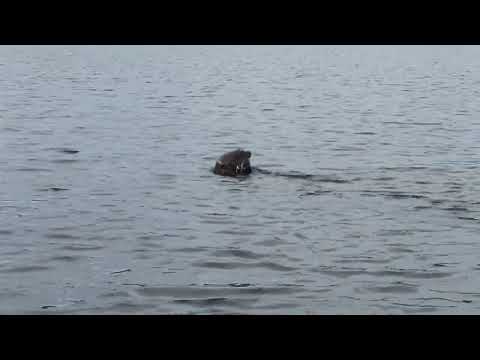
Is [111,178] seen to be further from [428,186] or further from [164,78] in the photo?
[164,78]

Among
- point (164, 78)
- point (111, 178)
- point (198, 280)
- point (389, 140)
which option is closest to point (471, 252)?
point (198, 280)

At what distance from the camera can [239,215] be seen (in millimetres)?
13438

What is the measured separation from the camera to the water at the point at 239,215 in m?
9.17

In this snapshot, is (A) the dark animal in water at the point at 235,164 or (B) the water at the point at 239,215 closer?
(B) the water at the point at 239,215

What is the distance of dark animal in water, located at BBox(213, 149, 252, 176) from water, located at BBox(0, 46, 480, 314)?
1.03 feet

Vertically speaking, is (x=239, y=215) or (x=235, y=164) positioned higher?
(x=235, y=164)

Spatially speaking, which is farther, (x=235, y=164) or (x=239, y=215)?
(x=235, y=164)

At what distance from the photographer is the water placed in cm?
917

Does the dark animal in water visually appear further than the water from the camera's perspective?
Yes

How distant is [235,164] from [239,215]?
161 inches

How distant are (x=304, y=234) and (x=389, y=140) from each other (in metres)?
13.3

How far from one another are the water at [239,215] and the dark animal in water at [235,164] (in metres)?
0.31

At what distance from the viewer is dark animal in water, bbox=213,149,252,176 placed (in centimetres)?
1734

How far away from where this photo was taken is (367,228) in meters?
12.5
